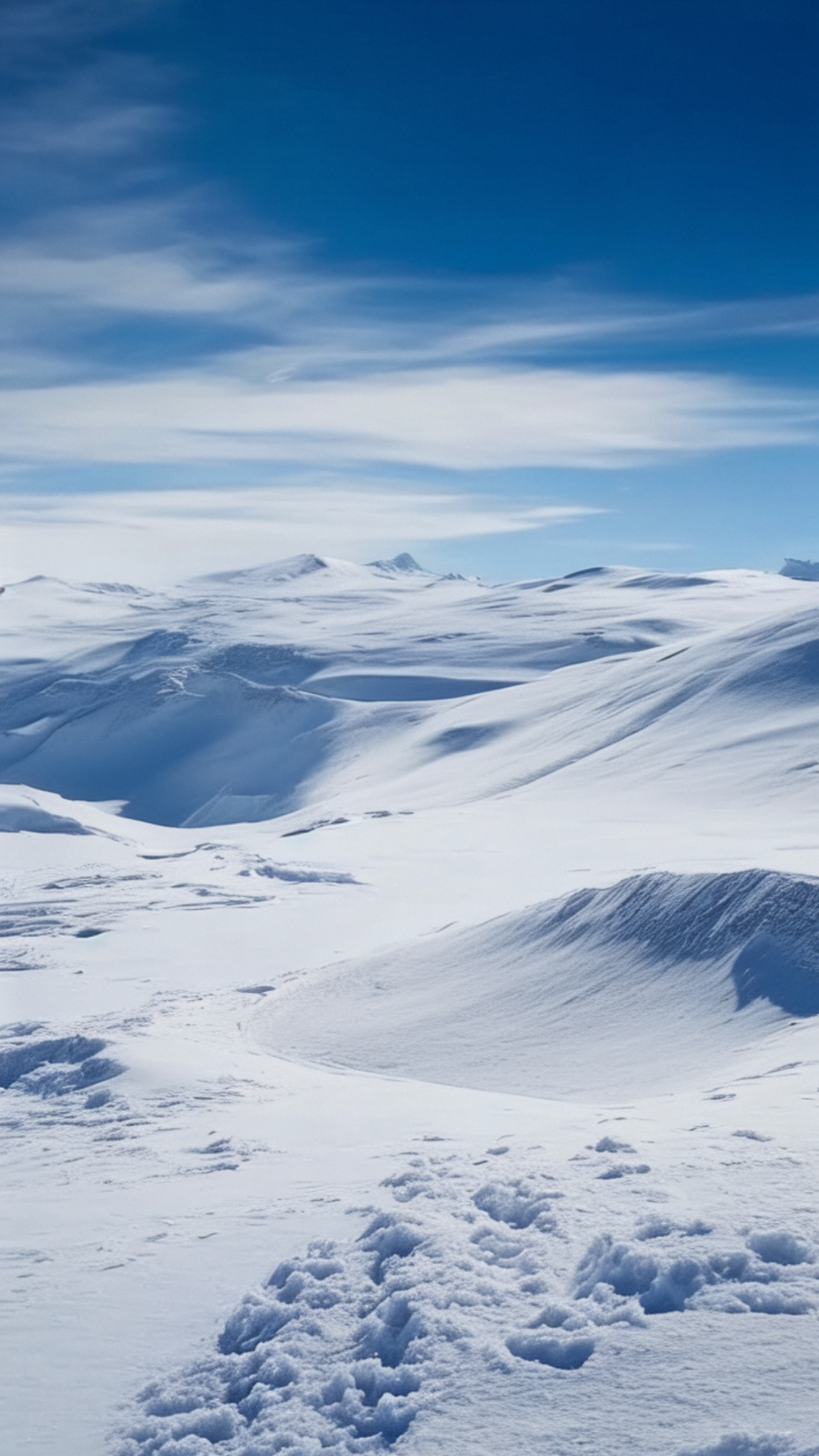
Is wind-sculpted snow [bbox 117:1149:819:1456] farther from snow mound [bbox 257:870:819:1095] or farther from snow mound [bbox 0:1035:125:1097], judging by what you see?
snow mound [bbox 0:1035:125:1097]

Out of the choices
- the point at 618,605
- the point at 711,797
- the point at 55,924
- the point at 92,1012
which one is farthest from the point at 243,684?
the point at 92,1012

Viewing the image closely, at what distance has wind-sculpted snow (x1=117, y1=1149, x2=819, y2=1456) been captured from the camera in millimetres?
4336

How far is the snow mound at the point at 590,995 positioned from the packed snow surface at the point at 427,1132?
0.15 ft

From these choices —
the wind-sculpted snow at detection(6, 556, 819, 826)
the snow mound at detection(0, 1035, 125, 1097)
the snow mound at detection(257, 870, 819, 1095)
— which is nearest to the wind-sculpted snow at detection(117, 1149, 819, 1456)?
the snow mound at detection(257, 870, 819, 1095)

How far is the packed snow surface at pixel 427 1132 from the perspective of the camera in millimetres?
4430

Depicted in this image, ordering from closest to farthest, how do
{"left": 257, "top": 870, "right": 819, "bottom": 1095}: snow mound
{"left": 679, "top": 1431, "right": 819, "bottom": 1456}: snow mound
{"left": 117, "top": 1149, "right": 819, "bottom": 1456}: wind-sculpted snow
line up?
{"left": 679, "top": 1431, "right": 819, "bottom": 1456}: snow mound → {"left": 117, "top": 1149, "right": 819, "bottom": 1456}: wind-sculpted snow → {"left": 257, "top": 870, "right": 819, "bottom": 1095}: snow mound

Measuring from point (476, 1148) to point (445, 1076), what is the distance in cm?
409

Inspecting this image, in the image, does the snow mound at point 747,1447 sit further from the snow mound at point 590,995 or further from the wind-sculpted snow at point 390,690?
the wind-sculpted snow at point 390,690

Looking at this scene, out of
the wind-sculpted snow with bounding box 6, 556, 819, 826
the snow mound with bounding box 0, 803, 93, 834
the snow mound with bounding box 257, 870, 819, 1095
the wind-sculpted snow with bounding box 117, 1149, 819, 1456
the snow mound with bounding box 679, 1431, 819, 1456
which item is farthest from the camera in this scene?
the wind-sculpted snow with bounding box 6, 556, 819, 826

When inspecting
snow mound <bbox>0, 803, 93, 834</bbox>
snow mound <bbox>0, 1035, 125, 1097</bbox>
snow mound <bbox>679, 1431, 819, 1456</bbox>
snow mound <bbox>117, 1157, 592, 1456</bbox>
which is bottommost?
snow mound <bbox>0, 803, 93, 834</bbox>

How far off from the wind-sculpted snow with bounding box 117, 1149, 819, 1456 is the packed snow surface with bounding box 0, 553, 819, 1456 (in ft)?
0.05

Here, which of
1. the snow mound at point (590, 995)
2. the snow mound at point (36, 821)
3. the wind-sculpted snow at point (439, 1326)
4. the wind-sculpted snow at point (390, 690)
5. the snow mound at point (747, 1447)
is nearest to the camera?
the snow mound at point (747, 1447)

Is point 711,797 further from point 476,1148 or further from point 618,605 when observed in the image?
point 618,605

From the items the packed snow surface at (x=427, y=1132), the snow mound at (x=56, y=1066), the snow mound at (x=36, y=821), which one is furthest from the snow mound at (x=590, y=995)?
the snow mound at (x=36, y=821)
